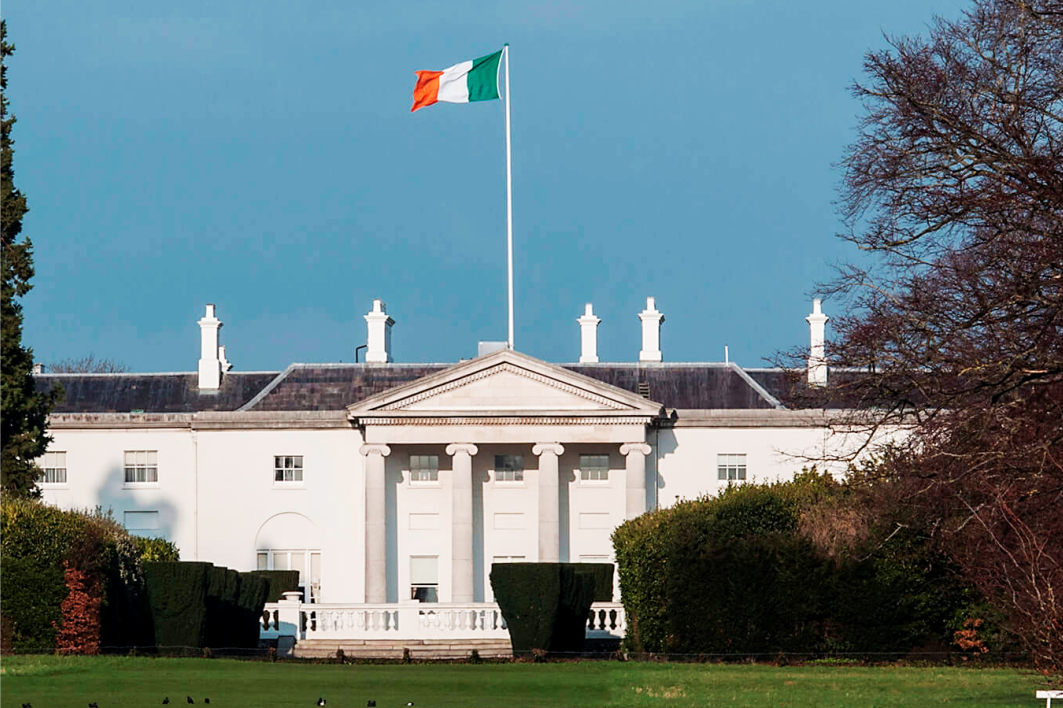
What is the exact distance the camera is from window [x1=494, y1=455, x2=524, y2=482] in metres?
61.0

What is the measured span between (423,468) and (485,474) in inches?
90.8

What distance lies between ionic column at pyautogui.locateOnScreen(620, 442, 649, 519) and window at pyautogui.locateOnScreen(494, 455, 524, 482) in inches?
182

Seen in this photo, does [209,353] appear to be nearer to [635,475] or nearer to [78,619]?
[635,475]

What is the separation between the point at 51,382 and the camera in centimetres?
6366

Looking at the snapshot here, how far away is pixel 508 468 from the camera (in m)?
61.1

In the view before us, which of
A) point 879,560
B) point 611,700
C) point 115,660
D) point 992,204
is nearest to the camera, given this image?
point 992,204

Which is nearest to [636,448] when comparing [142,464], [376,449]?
[376,449]

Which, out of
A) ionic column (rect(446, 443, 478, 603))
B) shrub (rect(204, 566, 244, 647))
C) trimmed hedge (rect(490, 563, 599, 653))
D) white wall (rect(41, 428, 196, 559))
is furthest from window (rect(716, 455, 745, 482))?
shrub (rect(204, 566, 244, 647))

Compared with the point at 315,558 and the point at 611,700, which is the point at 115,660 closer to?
the point at 611,700

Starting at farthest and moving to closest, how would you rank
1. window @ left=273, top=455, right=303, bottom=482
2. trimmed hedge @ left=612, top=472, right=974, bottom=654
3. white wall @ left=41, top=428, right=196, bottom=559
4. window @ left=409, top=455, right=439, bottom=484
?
window @ left=409, top=455, right=439, bottom=484, white wall @ left=41, top=428, right=196, bottom=559, window @ left=273, top=455, right=303, bottom=482, trimmed hedge @ left=612, top=472, right=974, bottom=654

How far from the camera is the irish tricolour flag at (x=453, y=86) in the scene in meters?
50.2

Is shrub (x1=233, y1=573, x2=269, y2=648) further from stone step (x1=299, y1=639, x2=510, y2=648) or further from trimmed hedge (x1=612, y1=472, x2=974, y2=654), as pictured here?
trimmed hedge (x1=612, y1=472, x2=974, y2=654)

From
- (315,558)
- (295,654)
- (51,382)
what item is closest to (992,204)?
(295,654)

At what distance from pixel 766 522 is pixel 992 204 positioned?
52.5 feet
